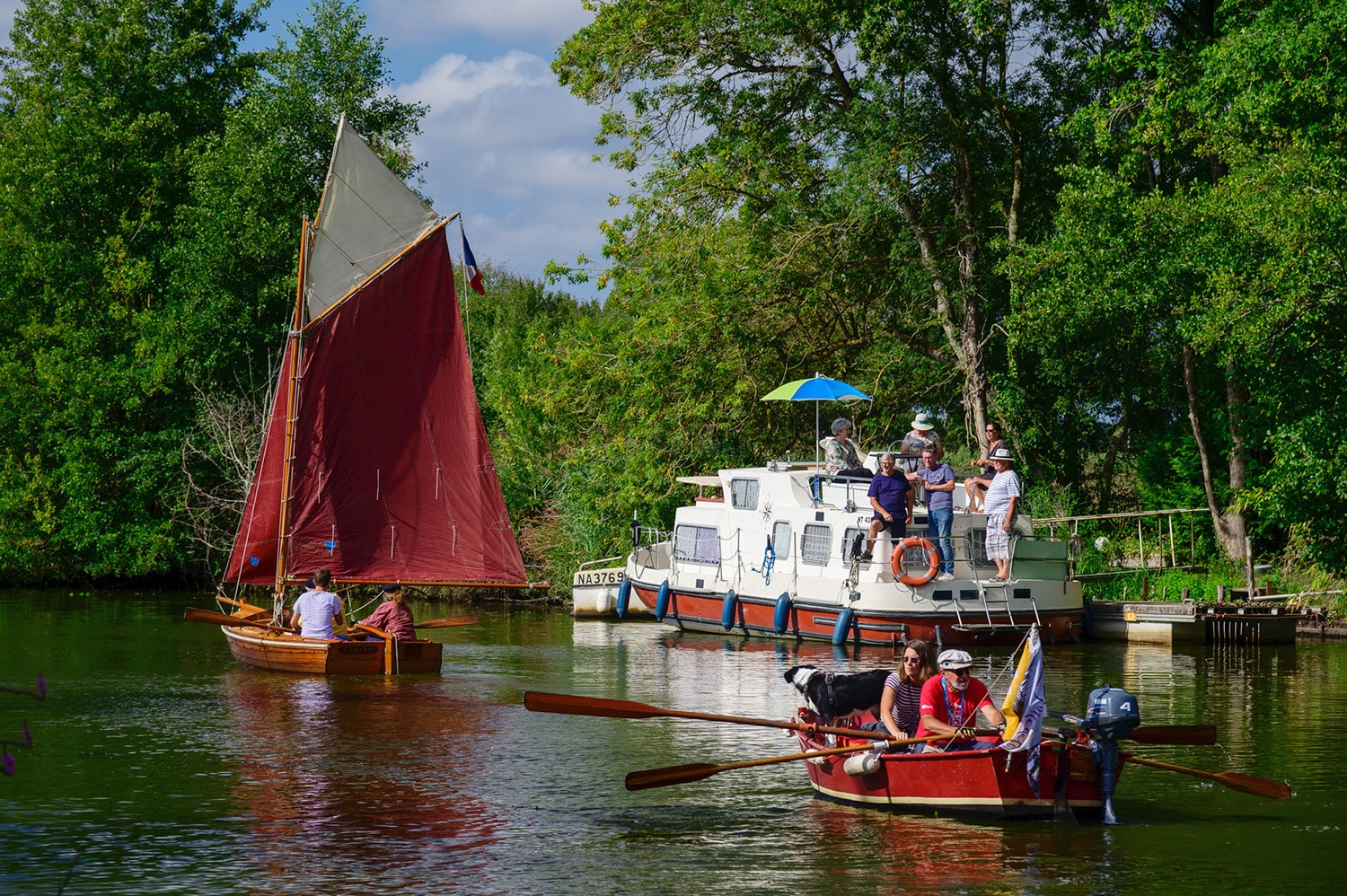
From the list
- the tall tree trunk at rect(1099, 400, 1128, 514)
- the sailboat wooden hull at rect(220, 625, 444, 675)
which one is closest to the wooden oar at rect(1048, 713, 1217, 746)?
the sailboat wooden hull at rect(220, 625, 444, 675)

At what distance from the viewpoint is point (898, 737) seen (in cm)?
1267

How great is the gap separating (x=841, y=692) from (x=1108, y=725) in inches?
102

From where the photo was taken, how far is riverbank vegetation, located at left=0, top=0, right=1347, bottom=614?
977 inches

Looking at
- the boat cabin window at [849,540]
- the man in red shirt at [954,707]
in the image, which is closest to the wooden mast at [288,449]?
the boat cabin window at [849,540]

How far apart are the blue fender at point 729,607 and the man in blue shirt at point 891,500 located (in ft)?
12.9

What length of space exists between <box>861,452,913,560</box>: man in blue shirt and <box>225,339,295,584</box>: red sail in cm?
965

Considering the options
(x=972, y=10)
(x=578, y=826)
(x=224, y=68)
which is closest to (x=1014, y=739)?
(x=578, y=826)

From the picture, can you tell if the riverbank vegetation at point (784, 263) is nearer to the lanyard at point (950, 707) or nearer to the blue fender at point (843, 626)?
the blue fender at point (843, 626)

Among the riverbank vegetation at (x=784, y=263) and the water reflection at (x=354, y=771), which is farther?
the riverbank vegetation at (x=784, y=263)

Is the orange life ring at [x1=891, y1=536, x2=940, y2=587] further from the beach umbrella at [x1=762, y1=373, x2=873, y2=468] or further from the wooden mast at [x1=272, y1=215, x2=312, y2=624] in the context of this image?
the wooden mast at [x1=272, y1=215, x2=312, y2=624]

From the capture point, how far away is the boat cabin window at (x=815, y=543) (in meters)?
27.1

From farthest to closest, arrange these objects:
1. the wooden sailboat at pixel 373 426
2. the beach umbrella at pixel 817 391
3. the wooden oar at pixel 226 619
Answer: the beach umbrella at pixel 817 391, the wooden sailboat at pixel 373 426, the wooden oar at pixel 226 619

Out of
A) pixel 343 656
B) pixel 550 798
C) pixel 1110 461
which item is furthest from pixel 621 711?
pixel 1110 461

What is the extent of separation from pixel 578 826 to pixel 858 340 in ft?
76.6
